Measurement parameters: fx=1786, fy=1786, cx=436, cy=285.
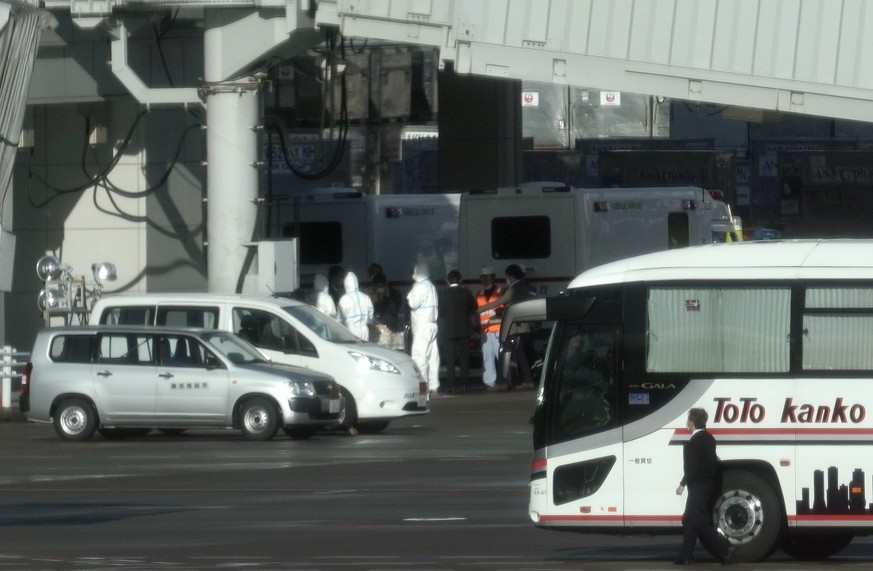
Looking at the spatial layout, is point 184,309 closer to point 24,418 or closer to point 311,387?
point 311,387

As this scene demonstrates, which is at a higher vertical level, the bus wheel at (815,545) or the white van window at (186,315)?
the white van window at (186,315)

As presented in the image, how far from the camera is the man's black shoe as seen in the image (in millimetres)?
Answer: 11195

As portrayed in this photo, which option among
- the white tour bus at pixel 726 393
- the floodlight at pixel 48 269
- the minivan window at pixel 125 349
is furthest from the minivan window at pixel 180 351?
the white tour bus at pixel 726 393

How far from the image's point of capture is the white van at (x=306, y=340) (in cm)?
2158

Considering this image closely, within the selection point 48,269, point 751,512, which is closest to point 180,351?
point 48,269

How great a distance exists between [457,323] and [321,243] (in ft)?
15.6

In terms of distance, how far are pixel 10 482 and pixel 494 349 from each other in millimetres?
11782

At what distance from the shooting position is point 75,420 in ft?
71.6

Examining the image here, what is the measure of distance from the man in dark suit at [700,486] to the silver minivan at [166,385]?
9949 mm

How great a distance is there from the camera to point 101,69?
29188 mm

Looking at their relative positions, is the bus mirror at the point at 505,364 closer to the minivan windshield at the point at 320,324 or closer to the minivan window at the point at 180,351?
the minivan windshield at the point at 320,324

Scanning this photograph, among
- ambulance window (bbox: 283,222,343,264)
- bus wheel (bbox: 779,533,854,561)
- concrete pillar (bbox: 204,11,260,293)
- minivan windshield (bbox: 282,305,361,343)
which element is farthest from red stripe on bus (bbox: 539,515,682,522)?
ambulance window (bbox: 283,222,343,264)

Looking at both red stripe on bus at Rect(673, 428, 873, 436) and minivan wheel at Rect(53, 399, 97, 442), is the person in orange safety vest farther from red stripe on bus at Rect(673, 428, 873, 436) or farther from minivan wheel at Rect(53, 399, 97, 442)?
red stripe on bus at Rect(673, 428, 873, 436)

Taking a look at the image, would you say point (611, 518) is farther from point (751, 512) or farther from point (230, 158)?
point (230, 158)
